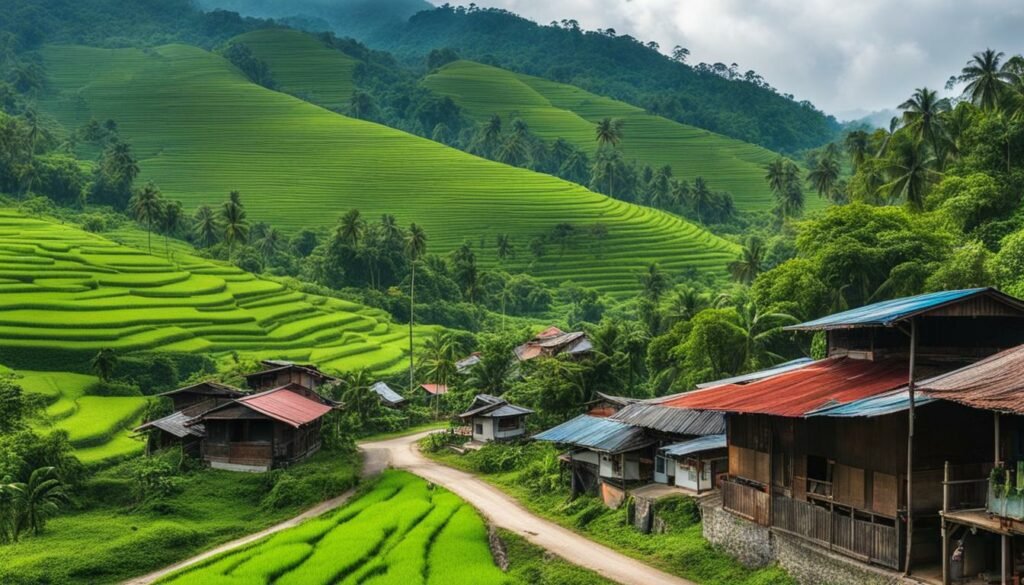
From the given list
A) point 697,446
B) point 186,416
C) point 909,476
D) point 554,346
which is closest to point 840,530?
point 909,476

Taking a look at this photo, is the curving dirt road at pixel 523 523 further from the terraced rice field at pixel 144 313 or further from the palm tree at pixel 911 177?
the palm tree at pixel 911 177

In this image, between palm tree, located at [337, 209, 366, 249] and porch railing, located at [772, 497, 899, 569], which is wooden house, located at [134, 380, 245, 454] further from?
palm tree, located at [337, 209, 366, 249]

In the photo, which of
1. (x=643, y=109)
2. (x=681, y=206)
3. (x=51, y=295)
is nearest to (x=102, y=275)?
(x=51, y=295)

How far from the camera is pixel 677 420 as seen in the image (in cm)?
3116

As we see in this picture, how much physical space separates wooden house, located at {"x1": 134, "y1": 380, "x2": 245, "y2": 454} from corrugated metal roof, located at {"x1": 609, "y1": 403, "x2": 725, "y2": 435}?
20236 millimetres

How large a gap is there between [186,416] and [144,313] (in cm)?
1850

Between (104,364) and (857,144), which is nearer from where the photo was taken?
(104,364)

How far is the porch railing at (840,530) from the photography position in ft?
59.1

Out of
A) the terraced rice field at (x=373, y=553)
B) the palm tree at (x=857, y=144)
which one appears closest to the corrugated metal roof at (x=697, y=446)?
the terraced rice field at (x=373, y=553)

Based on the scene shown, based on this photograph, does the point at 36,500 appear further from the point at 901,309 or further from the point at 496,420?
the point at 901,309

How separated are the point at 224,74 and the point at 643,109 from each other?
9532 cm

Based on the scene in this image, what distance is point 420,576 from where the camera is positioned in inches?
951

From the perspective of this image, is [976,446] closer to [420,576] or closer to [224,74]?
[420,576]

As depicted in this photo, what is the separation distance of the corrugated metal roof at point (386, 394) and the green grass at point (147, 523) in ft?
59.0
